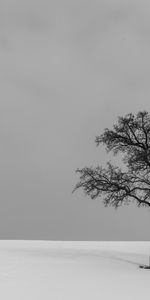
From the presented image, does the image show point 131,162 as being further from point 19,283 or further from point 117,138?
point 19,283

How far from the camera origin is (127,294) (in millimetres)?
18750

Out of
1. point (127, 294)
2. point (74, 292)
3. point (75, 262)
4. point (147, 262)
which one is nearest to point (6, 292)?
point (74, 292)

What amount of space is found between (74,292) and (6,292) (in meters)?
2.52

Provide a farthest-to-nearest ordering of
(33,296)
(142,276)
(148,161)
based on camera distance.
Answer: (148,161), (142,276), (33,296)

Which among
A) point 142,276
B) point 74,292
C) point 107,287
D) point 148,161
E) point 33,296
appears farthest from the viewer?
point 148,161

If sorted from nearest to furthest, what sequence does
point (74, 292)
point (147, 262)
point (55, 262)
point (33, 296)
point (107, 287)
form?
1. point (33, 296)
2. point (74, 292)
3. point (107, 287)
4. point (55, 262)
5. point (147, 262)

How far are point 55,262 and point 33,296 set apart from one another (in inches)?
419

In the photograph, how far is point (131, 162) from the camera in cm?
3262

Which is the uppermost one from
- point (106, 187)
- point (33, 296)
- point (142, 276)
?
point (106, 187)

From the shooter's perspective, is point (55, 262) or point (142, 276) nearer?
point (142, 276)

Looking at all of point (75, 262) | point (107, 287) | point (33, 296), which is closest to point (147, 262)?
point (75, 262)

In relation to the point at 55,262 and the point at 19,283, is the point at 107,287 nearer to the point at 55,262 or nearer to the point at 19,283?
the point at 19,283

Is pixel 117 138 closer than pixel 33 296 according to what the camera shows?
No

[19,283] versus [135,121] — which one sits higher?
[135,121]
